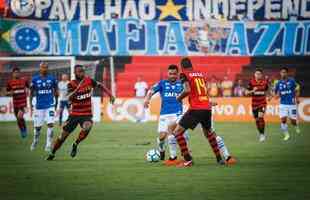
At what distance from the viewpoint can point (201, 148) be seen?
79.2 ft

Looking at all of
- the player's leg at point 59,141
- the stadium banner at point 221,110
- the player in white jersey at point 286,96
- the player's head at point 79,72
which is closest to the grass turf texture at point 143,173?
the player's leg at point 59,141

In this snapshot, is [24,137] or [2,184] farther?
[24,137]

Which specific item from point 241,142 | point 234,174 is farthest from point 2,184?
point 241,142

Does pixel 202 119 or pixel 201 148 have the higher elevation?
pixel 202 119

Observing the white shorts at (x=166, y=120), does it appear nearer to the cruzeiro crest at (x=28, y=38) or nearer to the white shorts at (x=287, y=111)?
the white shorts at (x=287, y=111)

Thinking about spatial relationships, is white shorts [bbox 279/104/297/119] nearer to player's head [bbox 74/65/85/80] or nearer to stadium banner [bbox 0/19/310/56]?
player's head [bbox 74/65/85/80]

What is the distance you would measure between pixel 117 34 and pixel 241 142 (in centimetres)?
1891

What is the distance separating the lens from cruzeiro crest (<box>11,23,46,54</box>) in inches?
1682

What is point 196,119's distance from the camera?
59.9 feet

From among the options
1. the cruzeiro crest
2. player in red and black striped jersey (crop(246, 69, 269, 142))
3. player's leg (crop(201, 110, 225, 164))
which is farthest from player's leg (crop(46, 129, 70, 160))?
the cruzeiro crest

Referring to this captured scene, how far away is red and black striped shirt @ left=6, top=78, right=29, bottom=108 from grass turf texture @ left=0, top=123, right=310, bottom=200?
7.75 feet

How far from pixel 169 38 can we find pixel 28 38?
6962 millimetres

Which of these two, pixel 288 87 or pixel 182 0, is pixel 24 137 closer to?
pixel 288 87

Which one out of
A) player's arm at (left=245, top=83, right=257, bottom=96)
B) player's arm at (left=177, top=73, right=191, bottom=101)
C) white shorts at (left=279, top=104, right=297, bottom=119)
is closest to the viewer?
player's arm at (left=177, top=73, right=191, bottom=101)
